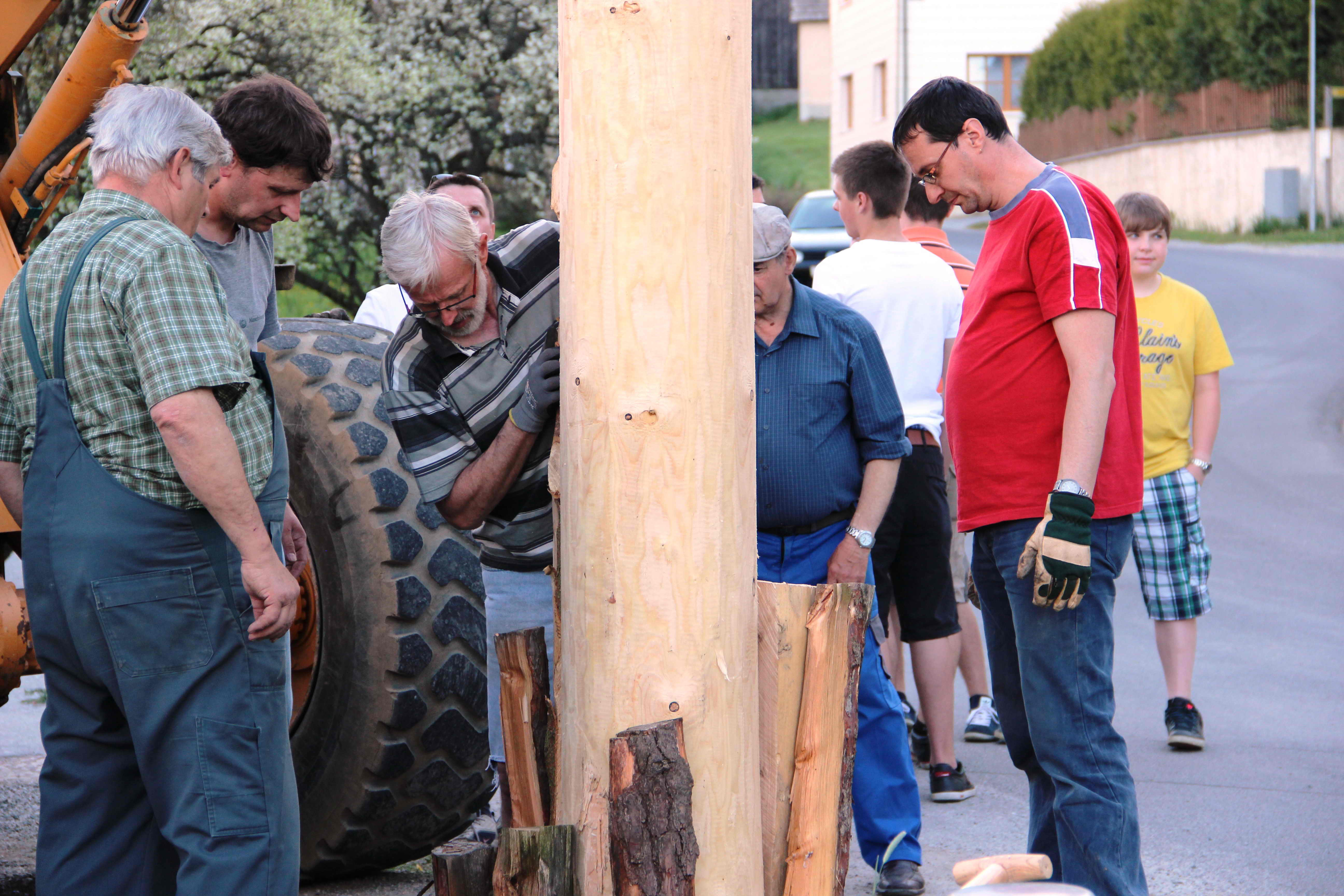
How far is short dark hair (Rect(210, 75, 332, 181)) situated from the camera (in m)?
3.34

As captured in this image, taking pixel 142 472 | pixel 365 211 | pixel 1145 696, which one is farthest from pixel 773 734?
pixel 365 211

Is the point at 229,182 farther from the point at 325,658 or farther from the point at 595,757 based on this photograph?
→ the point at 595,757

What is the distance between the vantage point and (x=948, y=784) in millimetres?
4621

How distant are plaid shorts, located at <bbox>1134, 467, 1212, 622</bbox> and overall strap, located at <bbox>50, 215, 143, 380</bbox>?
3650 millimetres

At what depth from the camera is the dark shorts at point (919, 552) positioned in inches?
177

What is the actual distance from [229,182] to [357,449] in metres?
0.77

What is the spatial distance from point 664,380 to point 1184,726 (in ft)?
11.5

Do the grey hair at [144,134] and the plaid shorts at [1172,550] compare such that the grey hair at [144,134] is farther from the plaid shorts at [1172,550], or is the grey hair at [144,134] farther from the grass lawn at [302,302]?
the grass lawn at [302,302]

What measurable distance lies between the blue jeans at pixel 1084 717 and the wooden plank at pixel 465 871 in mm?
1301

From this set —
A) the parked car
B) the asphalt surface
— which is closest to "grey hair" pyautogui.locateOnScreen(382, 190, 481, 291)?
the asphalt surface

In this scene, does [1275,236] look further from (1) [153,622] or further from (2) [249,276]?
(1) [153,622]

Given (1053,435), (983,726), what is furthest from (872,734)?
(983,726)

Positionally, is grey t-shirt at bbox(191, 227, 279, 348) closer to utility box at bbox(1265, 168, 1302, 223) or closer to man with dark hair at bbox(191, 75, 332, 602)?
man with dark hair at bbox(191, 75, 332, 602)

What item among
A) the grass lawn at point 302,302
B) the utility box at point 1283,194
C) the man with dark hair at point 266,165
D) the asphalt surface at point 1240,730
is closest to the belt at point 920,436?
the asphalt surface at point 1240,730
